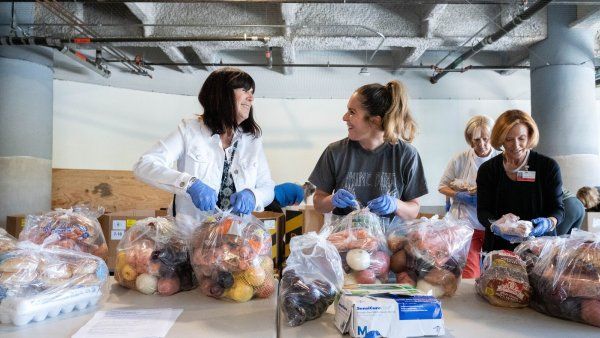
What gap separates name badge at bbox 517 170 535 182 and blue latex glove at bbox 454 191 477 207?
0.91 m

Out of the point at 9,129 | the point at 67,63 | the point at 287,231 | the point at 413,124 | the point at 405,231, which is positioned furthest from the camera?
the point at 67,63

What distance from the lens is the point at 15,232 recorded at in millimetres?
3650

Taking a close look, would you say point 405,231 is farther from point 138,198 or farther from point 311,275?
point 138,198

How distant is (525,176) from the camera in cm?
176

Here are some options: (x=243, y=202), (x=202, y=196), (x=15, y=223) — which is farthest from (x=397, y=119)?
(x=15, y=223)

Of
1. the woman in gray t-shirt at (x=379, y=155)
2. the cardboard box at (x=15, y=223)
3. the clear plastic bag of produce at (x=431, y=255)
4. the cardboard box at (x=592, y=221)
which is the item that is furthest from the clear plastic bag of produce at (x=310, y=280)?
the cardboard box at (x=15, y=223)

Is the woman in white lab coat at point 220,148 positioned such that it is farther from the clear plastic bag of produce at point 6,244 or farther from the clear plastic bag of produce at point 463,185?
the clear plastic bag of produce at point 463,185

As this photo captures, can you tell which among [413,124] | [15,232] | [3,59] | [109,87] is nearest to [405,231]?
[413,124]

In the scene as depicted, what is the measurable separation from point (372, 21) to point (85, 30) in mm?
2865

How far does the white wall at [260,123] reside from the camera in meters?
4.86

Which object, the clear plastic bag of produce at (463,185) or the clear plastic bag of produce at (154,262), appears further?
the clear plastic bag of produce at (463,185)

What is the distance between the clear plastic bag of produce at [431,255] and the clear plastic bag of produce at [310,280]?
0.20 metres

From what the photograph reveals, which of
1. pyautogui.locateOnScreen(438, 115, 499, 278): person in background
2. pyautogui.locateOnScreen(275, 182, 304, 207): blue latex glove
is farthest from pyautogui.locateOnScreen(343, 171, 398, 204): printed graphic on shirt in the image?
pyautogui.locateOnScreen(438, 115, 499, 278): person in background

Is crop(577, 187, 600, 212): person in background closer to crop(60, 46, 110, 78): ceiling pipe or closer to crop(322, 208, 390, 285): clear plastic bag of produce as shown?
crop(322, 208, 390, 285): clear plastic bag of produce
